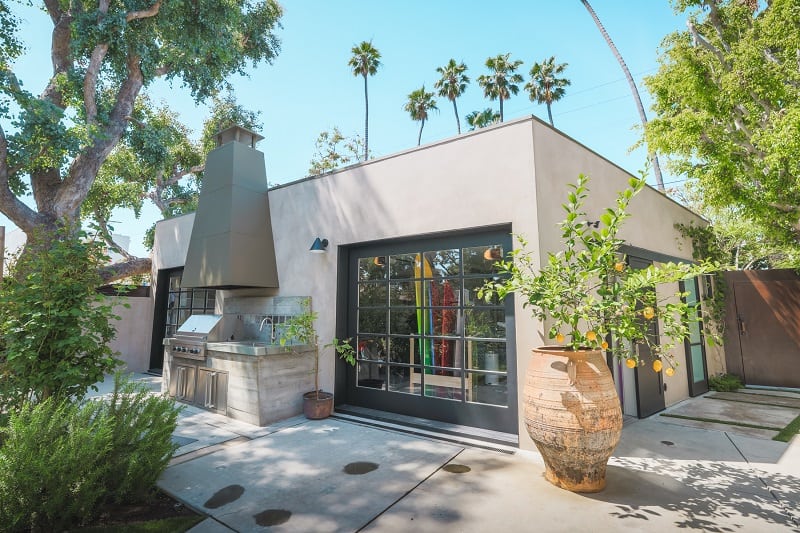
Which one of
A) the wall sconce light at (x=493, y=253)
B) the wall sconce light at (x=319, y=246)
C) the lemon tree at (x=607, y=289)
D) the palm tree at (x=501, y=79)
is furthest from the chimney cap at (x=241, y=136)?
the palm tree at (x=501, y=79)

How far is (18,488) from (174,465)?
1407 mm

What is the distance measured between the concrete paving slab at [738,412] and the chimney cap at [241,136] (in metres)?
7.65

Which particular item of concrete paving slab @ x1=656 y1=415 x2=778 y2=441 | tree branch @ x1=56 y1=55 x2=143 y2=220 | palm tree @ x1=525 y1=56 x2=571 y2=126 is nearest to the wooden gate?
concrete paving slab @ x1=656 y1=415 x2=778 y2=441

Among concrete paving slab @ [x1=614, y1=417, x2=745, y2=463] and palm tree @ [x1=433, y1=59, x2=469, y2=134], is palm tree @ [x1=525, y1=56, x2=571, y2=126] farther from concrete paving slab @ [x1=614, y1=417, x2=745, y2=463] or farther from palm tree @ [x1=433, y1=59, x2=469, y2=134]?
concrete paving slab @ [x1=614, y1=417, x2=745, y2=463]

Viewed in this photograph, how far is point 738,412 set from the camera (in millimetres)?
5027

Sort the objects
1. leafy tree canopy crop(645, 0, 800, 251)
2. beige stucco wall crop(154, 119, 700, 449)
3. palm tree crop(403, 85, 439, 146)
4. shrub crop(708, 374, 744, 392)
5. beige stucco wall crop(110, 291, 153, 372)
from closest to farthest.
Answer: beige stucco wall crop(154, 119, 700, 449), leafy tree canopy crop(645, 0, 800, 251), shrub crop(708, 374, 744, 392), beige stucco wall crop(110, 291, 153, 372), palm tree crop(403, 85, 439, 146)

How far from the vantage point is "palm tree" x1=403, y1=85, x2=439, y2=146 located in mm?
18891

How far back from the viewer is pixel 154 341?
27.5 feet

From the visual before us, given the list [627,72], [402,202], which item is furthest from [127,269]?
[627,72]

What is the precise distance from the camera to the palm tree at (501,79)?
17.5 metres

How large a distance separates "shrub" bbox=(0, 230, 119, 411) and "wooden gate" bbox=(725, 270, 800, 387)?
31.9 feet

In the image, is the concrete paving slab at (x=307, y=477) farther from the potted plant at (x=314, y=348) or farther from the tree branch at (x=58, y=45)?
the tree branch at (x=58, y=45)

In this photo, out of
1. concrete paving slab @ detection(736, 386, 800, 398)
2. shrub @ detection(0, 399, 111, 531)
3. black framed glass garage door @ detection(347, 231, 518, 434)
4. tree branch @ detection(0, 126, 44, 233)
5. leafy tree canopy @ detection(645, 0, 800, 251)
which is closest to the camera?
shrub @ detection(0, 399, 111, 531)

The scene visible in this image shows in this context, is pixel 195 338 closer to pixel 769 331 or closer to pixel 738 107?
pixel 769 331
